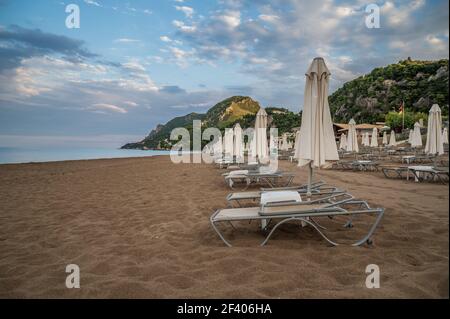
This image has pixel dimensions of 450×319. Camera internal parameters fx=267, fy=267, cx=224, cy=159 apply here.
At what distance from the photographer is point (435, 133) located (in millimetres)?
8750

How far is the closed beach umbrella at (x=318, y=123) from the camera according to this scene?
3.99 meters

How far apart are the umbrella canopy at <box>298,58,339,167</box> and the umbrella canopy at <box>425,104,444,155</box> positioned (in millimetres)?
6787

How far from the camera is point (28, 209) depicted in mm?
6035

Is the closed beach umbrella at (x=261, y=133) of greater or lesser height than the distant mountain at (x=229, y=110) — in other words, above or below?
below

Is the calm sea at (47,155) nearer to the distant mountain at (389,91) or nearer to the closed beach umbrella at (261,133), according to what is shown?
the closed beach umbrella at (261,133)

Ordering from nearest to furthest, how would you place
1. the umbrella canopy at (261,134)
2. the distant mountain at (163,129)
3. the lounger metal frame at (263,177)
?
1. the lounger metal frame at (263,177)
2. the umbrella canopy at (261,134)
3. the distant mountain at (163,129)

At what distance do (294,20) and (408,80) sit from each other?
58909 millimetres

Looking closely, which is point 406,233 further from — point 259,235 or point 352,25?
point 352,25

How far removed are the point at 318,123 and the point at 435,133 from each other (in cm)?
726

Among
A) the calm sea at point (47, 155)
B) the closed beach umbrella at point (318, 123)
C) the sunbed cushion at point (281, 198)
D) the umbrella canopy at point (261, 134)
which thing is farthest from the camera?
the calm sea at point (47, 155)

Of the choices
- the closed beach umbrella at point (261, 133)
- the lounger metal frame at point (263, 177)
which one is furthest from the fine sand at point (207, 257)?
the closed beach umbrella at point (261, 133)

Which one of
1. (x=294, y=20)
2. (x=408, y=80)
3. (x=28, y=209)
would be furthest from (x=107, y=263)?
(x=408, y=80)

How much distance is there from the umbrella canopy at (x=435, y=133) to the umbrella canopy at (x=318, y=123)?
6.79 m

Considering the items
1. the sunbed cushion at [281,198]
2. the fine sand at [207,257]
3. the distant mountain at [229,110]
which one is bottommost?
the fine sand at [207,257]
